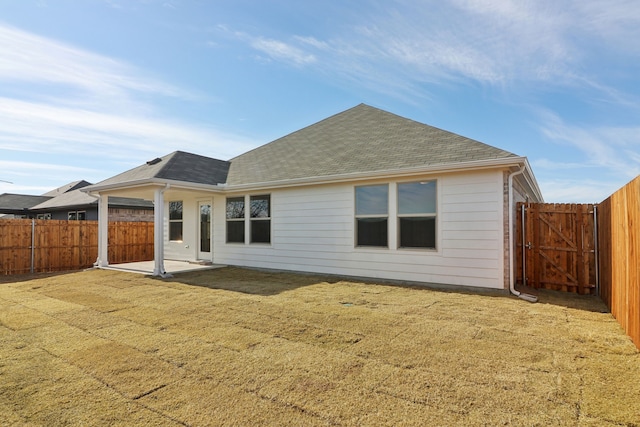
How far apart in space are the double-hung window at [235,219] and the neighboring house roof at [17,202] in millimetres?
18828

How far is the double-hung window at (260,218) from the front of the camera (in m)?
10.6

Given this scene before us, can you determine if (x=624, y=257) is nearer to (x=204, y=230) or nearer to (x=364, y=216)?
(x=364, y=216)

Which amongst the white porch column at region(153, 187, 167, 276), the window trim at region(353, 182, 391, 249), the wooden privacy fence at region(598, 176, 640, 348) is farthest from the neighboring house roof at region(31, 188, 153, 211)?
the wooden privacy fence at region(598, 176, 640, 348)

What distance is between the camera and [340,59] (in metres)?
10.7

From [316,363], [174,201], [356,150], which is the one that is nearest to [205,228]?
[174,201]

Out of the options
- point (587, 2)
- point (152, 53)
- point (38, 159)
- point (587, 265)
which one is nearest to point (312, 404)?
point (587, 265)

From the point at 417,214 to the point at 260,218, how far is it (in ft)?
17.2

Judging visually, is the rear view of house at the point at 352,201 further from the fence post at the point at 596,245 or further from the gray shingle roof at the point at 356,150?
the fence post at the point at 596,245

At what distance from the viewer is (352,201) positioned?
884cm

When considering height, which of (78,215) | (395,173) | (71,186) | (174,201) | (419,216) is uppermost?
(71,186)

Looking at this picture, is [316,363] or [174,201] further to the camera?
[174,201]

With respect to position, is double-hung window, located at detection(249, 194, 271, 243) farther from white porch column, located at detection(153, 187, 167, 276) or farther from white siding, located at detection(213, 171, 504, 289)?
white porch column, located at detection(153, 187, 167, 276)

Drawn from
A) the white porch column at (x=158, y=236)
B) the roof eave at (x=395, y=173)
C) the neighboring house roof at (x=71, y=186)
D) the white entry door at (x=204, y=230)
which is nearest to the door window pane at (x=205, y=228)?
the white entry door at (x=204, y=230)

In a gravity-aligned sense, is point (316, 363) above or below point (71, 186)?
below
